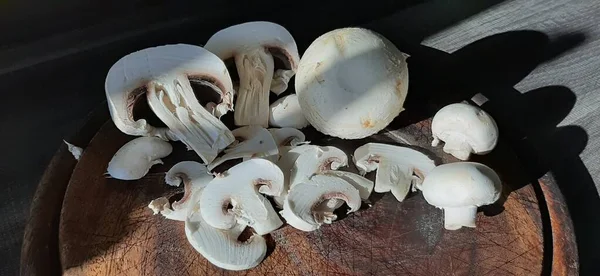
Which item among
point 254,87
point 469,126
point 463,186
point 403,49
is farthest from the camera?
point 403,49

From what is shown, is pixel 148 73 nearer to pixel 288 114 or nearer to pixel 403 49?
pixel 288 114

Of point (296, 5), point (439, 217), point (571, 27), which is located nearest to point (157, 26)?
point (296, 5)

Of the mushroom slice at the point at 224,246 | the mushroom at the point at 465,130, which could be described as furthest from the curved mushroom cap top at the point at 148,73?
the mushroom at the point at 465,130

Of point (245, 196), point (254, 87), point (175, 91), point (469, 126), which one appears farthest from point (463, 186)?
point (175, 91)

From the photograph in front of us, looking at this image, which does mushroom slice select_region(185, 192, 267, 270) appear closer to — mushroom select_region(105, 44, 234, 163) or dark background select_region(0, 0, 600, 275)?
mushroom select_region(105, 44, 234, 163)

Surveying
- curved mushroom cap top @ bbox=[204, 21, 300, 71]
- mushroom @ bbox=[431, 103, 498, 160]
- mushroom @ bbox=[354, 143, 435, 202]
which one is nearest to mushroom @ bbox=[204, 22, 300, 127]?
curved mushroom cap top @ bbox=[204, 21, 300, 71]

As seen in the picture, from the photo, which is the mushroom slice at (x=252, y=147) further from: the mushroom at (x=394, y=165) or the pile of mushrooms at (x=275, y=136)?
the mushroom at (x=394, y=165)
